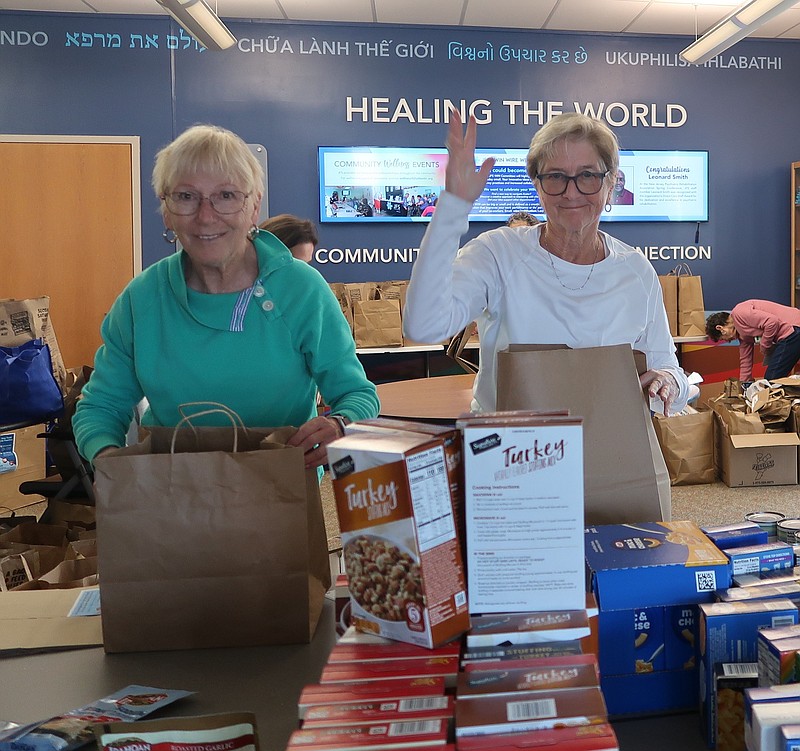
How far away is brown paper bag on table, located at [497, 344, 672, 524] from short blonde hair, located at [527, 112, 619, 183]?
561 mm

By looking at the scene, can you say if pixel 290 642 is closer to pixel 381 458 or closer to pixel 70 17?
pixel 381 458

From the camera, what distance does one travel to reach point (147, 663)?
1133 mm

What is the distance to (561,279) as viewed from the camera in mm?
1678

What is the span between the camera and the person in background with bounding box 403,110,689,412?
1.65 metres

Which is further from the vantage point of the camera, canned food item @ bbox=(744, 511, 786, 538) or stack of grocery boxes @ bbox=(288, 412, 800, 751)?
canned food item @ bbox=(744, 511, 786, 538)

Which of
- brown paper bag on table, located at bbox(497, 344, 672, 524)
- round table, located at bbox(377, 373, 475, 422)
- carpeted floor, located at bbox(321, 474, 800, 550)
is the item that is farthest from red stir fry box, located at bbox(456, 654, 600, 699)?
carpeted floor, located at bbox(321, 474, 800, 550)

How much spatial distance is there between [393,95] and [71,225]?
2.72 meters

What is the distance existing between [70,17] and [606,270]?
589 centimetres

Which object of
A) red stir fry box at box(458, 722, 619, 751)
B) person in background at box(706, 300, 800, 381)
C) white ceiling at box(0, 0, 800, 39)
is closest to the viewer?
red stir fry box at box(458, 722, 619, 751)

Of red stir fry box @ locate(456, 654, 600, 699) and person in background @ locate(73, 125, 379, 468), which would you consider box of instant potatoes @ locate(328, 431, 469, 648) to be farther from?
person in background @ locate(73, 125, 379, 468)

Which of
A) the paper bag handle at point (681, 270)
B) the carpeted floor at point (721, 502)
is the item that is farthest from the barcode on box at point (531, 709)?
the paper bag handle at point (681, 270)

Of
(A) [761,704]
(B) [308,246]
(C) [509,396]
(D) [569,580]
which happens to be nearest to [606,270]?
(C) [509,396]

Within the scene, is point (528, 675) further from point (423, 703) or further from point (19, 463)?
point (19, 463)

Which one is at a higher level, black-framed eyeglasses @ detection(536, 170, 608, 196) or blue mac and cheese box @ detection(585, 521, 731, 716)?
black-framed eyeglasses @ detection(536, 170, 608, 196)
